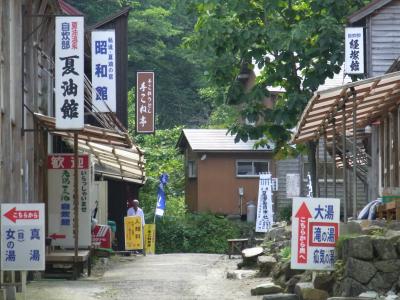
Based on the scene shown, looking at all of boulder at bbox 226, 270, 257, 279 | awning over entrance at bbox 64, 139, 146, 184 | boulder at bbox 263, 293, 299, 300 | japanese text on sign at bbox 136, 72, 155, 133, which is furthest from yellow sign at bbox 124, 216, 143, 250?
boulder at bbox 263, 293, 299, 300

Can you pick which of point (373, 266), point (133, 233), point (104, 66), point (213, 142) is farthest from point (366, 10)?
point (213, 142)

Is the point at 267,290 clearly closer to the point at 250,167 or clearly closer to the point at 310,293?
the point at 310,293

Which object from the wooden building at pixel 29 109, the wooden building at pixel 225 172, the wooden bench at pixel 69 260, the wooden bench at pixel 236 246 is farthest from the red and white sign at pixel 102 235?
the wooden building at pixel 225 172

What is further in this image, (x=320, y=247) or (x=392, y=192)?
(x=392, y=192)

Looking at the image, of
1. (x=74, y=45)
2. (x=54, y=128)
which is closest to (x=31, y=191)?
(x=54, y=128)

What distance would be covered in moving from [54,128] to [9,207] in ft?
20.0

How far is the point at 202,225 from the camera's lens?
49062 mm

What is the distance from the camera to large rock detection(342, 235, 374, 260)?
51.6 ft

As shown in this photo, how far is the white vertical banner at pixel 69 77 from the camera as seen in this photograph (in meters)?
20.4

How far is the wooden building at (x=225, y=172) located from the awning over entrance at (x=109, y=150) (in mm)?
12188

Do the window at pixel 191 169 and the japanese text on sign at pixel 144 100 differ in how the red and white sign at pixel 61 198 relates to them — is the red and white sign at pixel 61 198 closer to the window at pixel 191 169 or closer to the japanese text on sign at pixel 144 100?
the japanese text on sign at pixel 144 100

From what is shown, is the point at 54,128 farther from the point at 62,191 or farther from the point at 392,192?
the point at 392,192

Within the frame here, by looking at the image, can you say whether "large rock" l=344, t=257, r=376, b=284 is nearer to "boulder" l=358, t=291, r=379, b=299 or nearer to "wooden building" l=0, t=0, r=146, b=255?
"boulder" l=358, t=291, r=379, b=299

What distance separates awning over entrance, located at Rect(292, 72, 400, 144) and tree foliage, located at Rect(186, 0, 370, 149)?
14.0ft
